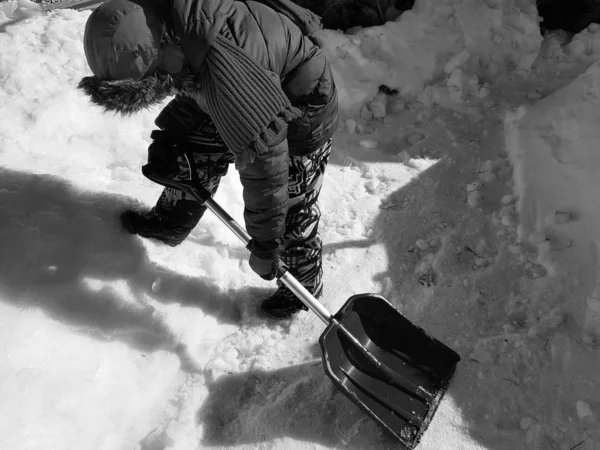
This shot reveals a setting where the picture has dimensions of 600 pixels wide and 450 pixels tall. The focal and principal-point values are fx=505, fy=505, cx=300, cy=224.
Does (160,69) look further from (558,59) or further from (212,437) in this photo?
(558,59)

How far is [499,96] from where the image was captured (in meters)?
3.43

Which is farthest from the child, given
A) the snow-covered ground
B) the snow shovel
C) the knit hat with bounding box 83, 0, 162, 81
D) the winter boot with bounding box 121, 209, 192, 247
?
the snow-covered ground

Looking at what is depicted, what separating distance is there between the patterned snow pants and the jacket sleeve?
23 centimetres

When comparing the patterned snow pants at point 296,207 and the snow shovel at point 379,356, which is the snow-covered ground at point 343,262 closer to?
the snow shovel at point 379,356

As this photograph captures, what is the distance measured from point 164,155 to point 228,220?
389mm

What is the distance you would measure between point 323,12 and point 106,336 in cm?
271

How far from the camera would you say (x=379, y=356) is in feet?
7.25

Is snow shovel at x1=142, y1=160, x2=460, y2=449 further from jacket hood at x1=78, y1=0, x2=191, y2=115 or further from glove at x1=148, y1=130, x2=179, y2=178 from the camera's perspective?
jacket hood at x1=78, y1=0, x2=191, y2=115

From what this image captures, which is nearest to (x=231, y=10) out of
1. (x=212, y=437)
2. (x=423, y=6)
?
(x=212, y=437)

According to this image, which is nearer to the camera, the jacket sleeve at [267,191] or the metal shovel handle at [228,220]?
the jacket sleeve at [267,191]

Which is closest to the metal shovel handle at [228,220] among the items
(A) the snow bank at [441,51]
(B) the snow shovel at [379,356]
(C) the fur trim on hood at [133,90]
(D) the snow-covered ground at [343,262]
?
(B) the snow shovel at [379,356]

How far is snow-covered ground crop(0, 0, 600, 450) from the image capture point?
6.60 ft

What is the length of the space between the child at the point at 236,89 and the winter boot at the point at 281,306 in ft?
1.20

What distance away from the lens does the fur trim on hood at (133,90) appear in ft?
4.95
